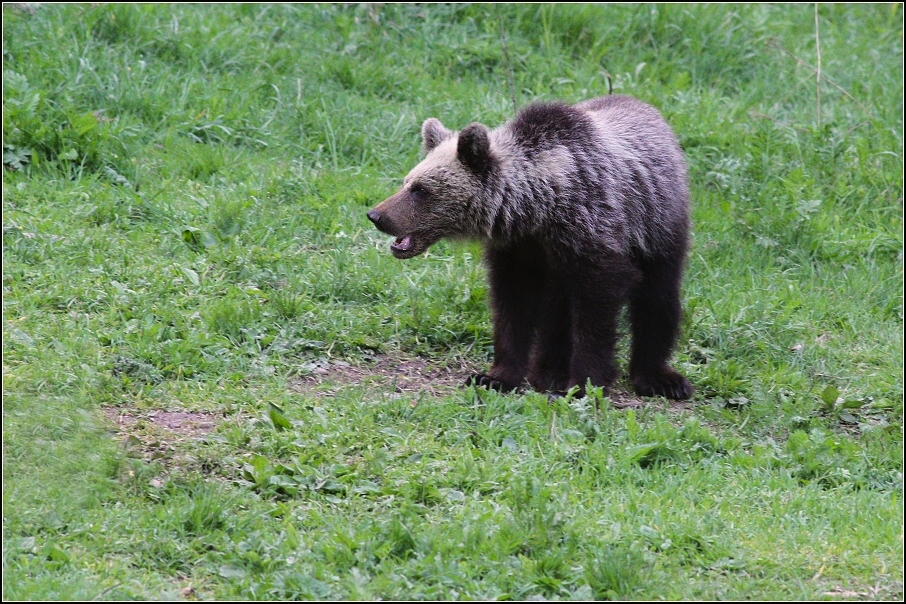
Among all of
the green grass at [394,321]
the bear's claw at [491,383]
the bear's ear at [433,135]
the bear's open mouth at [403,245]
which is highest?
the bear's ear at [433,135]

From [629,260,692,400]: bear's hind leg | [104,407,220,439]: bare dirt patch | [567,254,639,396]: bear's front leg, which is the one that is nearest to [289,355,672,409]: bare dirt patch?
[629,260,692,400]: bear's hind leg

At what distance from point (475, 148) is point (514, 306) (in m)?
0.88

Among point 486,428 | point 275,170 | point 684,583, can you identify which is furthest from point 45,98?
point 684,583

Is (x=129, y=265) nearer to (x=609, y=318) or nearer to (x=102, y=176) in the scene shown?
(x=102, y=176)

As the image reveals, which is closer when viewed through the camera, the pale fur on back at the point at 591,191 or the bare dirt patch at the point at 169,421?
the bare dirt patch at the point at 169,421

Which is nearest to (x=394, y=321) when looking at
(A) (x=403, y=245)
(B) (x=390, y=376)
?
(B) (x=390, y=376)

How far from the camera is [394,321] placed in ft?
20.5

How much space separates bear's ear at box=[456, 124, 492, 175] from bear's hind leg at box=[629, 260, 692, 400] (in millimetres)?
1116

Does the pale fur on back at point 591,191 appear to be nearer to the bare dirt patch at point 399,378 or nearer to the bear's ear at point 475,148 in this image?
the bear's ear at point 475,148

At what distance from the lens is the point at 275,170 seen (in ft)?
24.7

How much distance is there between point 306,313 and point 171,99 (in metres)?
2.75

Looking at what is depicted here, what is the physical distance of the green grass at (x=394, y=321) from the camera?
403cm

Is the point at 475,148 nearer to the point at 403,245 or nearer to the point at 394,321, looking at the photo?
the point at 403,245

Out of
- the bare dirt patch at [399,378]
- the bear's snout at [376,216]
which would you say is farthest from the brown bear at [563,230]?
the bare dirt patch at [399,378]
